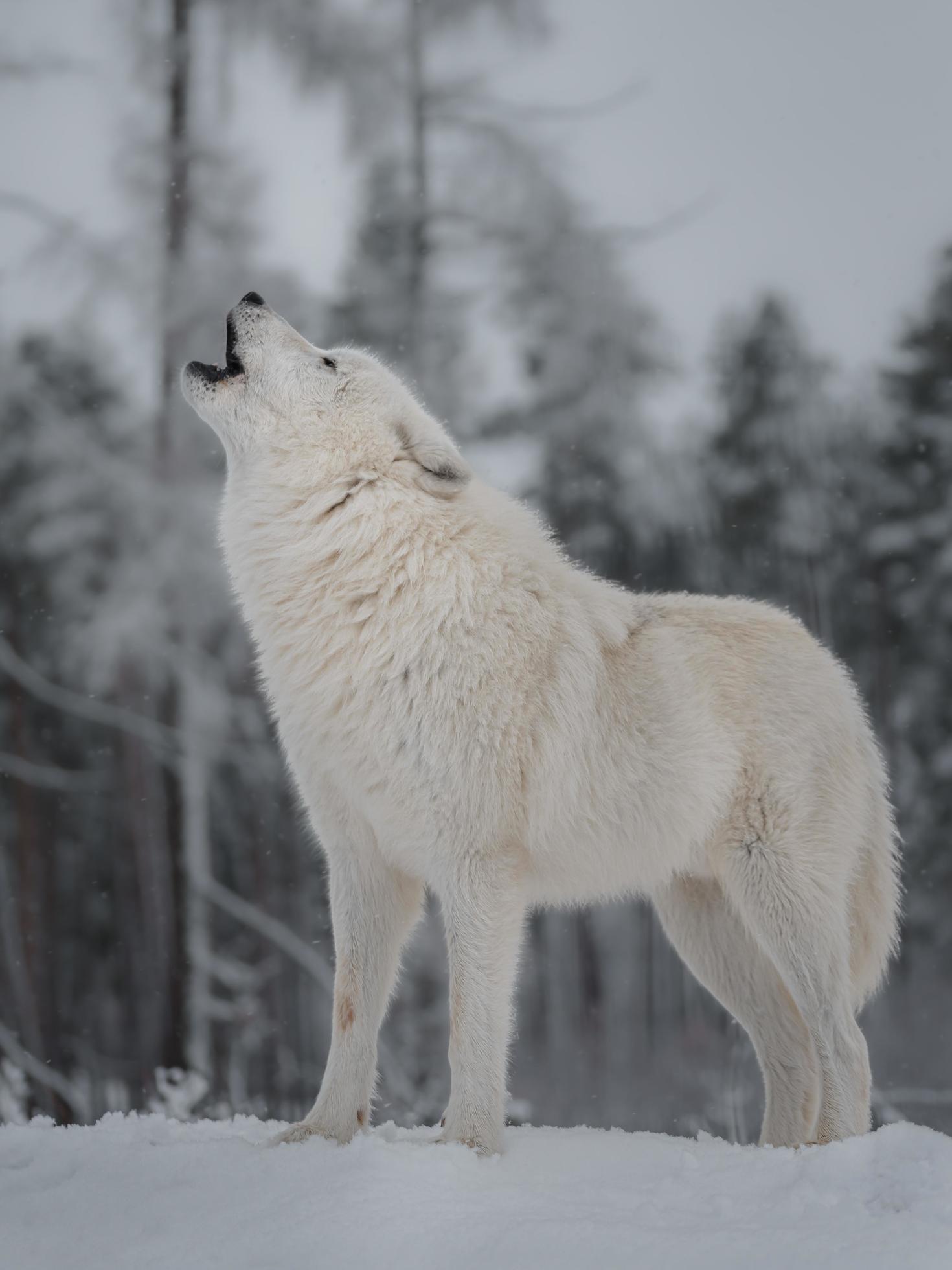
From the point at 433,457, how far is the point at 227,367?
0.77 metres

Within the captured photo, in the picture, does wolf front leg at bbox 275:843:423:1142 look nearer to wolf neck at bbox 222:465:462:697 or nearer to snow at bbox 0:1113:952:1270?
snow at bbox 0:1113:952:1270

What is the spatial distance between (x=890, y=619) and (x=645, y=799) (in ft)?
25.7

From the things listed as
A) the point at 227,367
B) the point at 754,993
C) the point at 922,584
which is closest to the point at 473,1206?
the point at 754,993

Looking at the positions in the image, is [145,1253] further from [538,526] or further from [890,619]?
[890,619]

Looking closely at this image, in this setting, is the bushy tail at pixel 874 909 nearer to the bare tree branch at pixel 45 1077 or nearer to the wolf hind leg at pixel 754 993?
the wolf hind leg at pixel 754 993

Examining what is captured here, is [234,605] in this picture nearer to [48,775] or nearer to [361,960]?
[48,775]

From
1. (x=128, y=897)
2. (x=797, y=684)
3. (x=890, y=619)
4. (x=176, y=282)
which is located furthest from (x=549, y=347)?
(x=797, y=684)

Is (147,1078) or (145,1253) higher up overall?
(145,1253)

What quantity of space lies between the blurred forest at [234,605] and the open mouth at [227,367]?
565 centimetres

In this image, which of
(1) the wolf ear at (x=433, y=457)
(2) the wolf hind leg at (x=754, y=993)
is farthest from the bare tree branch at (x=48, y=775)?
(1) the wolf ear at (x=433, y=457)

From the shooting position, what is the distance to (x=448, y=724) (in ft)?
10.7

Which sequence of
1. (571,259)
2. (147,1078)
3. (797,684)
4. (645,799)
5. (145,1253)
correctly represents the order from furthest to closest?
1. (571,259)
2. (147,1078)
3. (797,684)
4. (645,799)
5. (145,1253)

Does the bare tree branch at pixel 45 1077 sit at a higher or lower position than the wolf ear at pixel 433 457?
lower

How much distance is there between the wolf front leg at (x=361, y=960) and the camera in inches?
133
